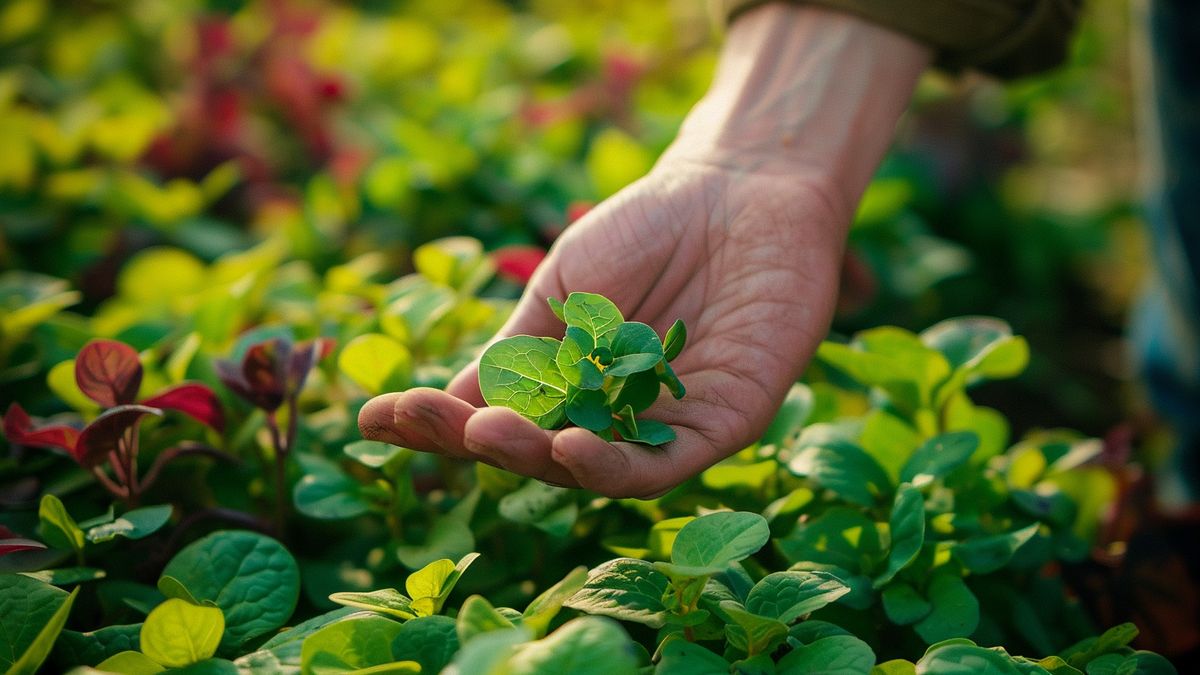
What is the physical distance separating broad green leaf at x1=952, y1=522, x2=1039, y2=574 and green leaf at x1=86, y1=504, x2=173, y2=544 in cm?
105

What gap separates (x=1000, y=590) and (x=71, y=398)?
1.46 m

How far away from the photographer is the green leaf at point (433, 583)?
109 cm

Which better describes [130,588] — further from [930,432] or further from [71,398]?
[930,432]

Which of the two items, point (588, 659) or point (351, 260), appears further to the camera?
point (351, 260)

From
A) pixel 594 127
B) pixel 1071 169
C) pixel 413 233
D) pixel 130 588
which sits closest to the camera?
pixel 130 588

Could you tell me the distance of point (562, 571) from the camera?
→ 1380mm

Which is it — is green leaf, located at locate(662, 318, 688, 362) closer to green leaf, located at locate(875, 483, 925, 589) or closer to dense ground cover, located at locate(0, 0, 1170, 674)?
dense ground cover, located at locate(0, 0, 1170, 674)

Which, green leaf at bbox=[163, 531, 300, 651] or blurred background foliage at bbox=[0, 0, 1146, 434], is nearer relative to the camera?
green leaf at bbox=[163, 531, 300, 651]

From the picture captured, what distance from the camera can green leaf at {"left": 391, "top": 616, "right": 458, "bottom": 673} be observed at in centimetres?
102

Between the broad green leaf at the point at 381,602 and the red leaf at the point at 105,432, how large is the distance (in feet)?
1.17

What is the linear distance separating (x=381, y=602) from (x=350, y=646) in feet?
0.31

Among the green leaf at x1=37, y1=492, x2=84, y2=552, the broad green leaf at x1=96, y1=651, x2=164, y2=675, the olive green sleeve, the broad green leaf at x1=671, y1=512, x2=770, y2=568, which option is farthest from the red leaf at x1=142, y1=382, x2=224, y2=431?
the olive green sleeve

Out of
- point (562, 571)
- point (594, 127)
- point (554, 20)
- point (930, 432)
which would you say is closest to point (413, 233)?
point (594, 127)

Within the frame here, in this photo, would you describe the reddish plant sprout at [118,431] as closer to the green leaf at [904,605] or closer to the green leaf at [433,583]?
the green leaf at [433,583]
